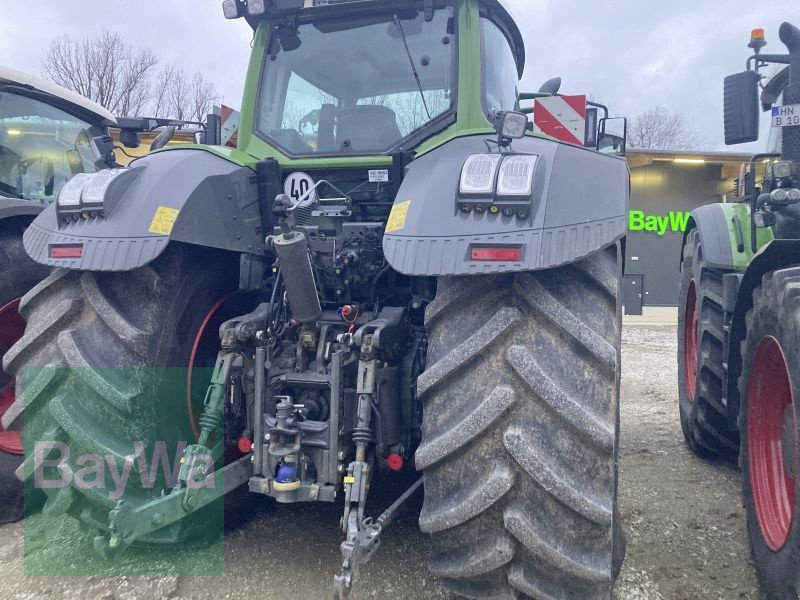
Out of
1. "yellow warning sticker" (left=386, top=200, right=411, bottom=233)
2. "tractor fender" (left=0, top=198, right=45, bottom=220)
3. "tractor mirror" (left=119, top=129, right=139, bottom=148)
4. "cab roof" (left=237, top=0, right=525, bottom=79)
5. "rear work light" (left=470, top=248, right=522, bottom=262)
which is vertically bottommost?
"rear work light" (left=470, top=248, right=522, bottom=262)

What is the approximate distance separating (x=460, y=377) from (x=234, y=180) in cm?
138

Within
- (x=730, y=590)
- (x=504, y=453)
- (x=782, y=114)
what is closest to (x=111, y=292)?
(x=504, y=453)

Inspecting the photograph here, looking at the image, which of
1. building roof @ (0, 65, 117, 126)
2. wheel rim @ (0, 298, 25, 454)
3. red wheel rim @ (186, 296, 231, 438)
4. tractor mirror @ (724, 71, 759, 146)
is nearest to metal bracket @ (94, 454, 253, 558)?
red wheel rim @ (186, 296, 231, 438)

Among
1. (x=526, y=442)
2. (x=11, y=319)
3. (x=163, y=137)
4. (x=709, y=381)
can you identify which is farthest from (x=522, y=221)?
(x=11, y=319)

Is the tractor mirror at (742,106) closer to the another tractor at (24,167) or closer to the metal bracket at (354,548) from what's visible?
the metal bracket at (354,548)

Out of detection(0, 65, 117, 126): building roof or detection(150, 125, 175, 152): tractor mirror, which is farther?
detection(0, 65, 117, 126): building roof

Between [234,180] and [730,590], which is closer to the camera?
[730,590]

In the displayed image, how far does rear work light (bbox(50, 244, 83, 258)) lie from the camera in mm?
2371

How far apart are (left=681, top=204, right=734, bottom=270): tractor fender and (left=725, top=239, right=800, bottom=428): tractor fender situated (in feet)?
2.79

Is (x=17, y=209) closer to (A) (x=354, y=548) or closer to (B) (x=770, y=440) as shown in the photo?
(A) (x=354, y=548)

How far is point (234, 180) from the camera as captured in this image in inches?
106

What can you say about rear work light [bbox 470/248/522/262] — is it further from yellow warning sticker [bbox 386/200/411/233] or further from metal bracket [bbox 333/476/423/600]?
metal bracket [bbox 333/476/423/600]

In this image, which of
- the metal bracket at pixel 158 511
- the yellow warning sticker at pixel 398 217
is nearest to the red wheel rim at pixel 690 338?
the yellow warning sticker at pixel 398 217

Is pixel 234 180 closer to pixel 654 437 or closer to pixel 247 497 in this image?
pixel 247 497
